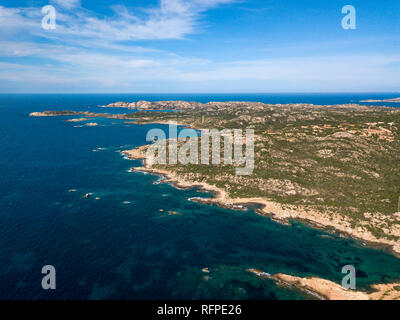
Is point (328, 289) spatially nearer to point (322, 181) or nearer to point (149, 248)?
point (149, 248)

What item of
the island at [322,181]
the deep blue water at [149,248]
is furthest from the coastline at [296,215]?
the deep blue water at [149,248]

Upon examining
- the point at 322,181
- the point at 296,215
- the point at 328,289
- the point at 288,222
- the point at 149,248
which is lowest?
the point at 328,289

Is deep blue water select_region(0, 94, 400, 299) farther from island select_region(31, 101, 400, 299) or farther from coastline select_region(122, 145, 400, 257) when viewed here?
island select_region(31, 101, 400, 299)

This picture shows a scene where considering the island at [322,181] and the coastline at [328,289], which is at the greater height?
the island at [322,181]

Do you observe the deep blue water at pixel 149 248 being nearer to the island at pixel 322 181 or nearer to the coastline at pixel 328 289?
the coastline at pixel 328 289

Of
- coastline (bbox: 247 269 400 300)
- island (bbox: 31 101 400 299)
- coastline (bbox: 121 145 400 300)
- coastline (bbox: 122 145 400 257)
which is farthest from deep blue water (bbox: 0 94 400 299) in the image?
island (bbox: 31 101 400 299)

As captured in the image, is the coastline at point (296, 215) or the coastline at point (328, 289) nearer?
the coastline at point (328, 289)

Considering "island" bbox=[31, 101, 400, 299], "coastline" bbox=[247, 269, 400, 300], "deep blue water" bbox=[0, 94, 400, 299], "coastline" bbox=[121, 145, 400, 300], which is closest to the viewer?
"coastline" bbox=[247, 269, 400, 300]

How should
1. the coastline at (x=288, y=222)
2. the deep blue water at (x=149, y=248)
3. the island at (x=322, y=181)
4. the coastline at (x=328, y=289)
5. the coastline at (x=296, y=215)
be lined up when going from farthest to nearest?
the island at (x=322, y=181) < the coastline at (x=296, y=215) < the deep blue water at (x=149, y=248) < the coastline at (x=288, y=222) < the coastline at (x=328, y=289)

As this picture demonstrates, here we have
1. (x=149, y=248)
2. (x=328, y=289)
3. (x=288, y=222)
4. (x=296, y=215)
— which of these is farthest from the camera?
(x=296, y=215)

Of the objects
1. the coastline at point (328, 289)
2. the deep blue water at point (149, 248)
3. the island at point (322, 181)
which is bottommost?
the coastline at point (328, 289)

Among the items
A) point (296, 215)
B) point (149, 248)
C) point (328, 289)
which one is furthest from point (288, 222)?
point (149, 248)
